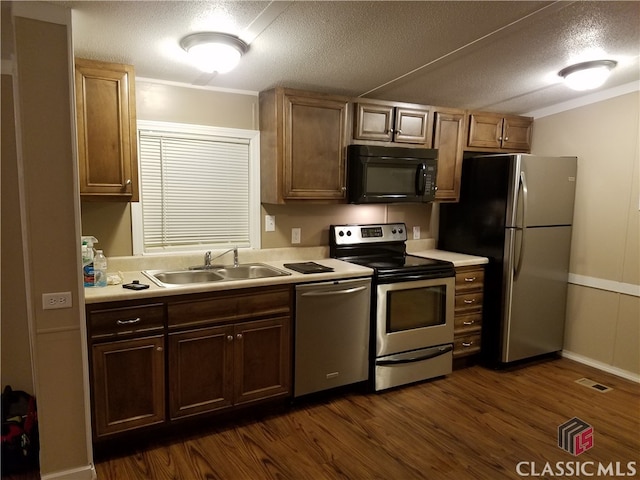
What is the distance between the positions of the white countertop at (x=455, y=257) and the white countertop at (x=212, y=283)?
0.85m

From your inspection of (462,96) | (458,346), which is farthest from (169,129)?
(458,346)

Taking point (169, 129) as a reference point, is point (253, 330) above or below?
below

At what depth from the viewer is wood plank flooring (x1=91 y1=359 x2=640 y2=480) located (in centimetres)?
226

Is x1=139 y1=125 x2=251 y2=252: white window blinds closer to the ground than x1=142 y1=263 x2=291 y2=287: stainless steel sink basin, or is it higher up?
higher up

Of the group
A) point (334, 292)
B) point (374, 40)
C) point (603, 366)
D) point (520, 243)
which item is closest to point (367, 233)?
point (334, 292)

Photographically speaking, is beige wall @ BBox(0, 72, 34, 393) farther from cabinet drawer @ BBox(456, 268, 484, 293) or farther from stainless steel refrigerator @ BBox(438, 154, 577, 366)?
stainless steel refrigerator @ BBox(438, 154, 577, 366)

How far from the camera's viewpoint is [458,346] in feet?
11.6

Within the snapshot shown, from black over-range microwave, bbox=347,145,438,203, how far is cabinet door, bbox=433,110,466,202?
→ 155 millimetres

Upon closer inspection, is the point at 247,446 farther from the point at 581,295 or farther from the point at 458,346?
the point at 581,295

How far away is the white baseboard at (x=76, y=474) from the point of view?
2.08 meters

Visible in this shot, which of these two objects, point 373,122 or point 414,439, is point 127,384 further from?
point 373,122

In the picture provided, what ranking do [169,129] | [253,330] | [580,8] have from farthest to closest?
1. [169,129]
2. [253,330]
3. [580,8]

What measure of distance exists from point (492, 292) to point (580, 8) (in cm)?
215

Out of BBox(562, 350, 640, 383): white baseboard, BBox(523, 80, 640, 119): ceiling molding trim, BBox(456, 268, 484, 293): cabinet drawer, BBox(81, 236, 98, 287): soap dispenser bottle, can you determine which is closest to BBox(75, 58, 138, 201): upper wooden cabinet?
BBox(81, 236, 98, 287): soap dispenser bottle
